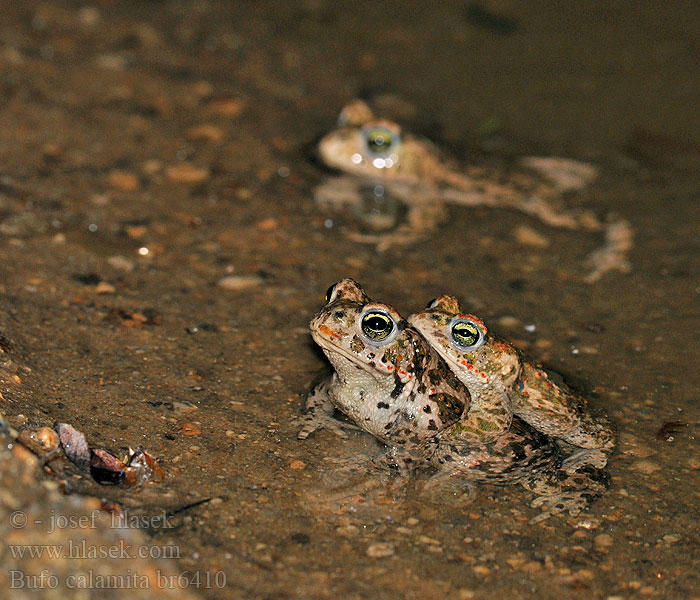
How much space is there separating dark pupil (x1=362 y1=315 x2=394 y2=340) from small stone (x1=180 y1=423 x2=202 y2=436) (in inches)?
35.5

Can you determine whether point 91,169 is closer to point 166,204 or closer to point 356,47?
point 166,204

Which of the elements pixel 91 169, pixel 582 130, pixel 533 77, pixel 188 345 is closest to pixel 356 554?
pixel 188 345

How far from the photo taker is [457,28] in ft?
27.9

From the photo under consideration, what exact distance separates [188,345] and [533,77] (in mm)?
5000

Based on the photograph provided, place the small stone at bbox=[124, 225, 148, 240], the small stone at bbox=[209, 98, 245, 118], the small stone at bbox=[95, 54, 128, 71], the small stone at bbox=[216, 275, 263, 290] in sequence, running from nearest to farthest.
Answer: the small stone at bbox=[216, 275, 263, 290] < the small stone at bbox=[124, 225, 148, 240] < the small stone at bbox=[209, 98, 245, 118] < the small stone at bbox=[95, 54, 128, 71]

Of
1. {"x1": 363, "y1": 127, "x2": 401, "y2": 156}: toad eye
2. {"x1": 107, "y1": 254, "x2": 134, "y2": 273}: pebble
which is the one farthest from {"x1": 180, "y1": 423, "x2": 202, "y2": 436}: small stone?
{"x1": 363, "y1": 127, "x2": 401, "y2": 156}: toad eye

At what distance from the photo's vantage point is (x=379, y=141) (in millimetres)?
6609

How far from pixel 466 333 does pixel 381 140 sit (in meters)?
3.12

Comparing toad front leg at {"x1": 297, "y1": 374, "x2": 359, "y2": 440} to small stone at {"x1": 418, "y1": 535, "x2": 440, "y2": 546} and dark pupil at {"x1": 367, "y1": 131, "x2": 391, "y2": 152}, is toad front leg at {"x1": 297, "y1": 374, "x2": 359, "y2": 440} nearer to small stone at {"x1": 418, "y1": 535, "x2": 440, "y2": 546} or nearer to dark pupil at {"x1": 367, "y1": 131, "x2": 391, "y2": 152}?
small stone at {"x1": 418, "y1": 535, "x2": 440, "y2": 546}

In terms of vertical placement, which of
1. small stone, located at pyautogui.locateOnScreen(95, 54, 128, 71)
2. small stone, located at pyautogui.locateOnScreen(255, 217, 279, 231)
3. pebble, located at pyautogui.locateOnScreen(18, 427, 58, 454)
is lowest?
small stone, located at pyautogui.locateOnScreen(255, 217, 279, 231)

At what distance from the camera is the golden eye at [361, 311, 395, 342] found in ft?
12.6

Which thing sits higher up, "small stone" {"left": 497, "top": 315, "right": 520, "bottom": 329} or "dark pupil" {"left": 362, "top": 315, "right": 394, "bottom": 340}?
"dark pupil" {"left": 362, "top": 315, "right": 394, "bottom": 340}

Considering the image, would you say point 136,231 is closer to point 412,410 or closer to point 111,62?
point 412,410

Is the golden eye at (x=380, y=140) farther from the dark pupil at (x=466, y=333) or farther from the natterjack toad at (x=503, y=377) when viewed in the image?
the dark pupil at (x=466, y=333)
